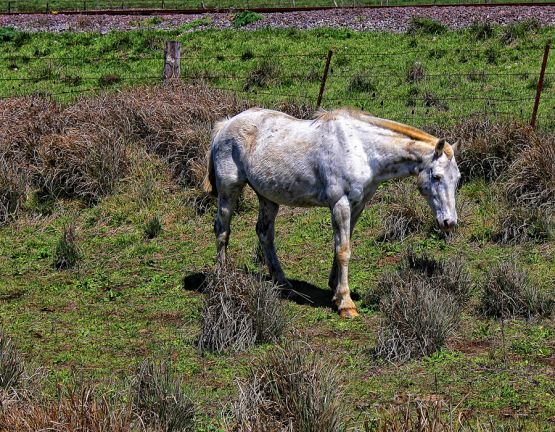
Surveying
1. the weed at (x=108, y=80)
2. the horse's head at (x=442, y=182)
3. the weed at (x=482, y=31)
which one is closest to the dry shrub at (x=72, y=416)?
the horse's head at (x=442, y=182)

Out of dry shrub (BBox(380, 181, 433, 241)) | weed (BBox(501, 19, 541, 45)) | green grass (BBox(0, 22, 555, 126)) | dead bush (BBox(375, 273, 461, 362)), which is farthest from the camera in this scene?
weed (BBox(501, 19, 541, 45))

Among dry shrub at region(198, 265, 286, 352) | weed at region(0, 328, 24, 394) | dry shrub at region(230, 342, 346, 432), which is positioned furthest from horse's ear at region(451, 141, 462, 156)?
weed at region(0, 328, 24, 394)

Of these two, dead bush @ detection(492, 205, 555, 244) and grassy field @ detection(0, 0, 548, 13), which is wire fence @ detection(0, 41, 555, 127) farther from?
grassy field @ detection(0, 0, 548, 13)

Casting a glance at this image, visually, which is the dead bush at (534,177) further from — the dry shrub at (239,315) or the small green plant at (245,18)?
the small green plant at (245,18)

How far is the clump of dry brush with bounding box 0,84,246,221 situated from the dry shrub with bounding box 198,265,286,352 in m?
5.07

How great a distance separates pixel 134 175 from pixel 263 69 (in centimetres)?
686

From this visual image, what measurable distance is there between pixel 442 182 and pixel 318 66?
40.8 ft

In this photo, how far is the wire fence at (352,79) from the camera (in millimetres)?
17688

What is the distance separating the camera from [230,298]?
9273mm

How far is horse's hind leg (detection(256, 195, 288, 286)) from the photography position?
1112 centimetres

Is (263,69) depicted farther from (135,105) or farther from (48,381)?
(48,381)

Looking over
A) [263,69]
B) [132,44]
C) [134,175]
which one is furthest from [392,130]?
[132,44]

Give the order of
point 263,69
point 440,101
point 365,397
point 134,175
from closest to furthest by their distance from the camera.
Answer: point 365,397
point 134,175
point 440,101
point 263,69

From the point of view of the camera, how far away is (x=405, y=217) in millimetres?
12453
